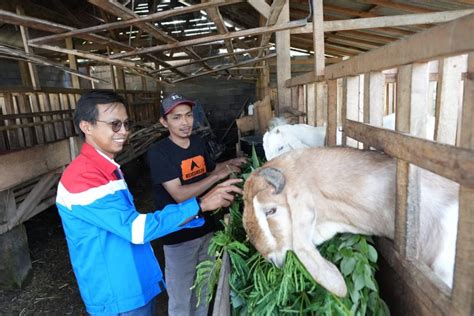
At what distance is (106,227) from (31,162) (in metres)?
1.97

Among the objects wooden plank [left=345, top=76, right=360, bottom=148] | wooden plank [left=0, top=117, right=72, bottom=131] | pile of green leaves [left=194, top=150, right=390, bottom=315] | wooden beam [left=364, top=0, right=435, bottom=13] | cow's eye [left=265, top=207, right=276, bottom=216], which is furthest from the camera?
wooden beam [left=364, top=0, right=435, bottom=13]

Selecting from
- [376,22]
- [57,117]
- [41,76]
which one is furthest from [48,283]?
[41,76]

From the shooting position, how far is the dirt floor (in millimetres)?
4133

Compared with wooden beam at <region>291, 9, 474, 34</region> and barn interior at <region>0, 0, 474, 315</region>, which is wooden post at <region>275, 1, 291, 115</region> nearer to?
barn interior at <region>0, 0, 474, 315</region>

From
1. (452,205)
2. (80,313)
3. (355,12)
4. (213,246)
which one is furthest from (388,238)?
(355,12)

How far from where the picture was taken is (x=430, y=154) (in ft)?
3.11

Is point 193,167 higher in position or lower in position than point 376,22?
lower

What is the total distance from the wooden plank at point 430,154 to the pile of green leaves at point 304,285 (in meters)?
0.46

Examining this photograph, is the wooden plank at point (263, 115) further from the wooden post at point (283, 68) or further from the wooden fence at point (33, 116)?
the wooden fence at point (33, 116)

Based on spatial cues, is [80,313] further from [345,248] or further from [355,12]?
[355,12]

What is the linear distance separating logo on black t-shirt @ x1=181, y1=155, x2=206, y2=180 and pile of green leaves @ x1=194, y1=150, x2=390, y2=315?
1.37m

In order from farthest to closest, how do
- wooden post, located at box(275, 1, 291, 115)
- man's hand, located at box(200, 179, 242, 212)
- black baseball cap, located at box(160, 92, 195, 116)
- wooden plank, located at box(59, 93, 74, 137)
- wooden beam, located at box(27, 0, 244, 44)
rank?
wooden plank, located at box(59, 93, 74, 137) < wooden post, located at box(275, 1, 291, 115) < black baseball cap, located at box(160, 92, 195, 116) < wooden beam, located at box(27, 0, 244, 44) < man's hand, located at box(200, 179, 242, 212)

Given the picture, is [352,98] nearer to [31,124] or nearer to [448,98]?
[448,98]

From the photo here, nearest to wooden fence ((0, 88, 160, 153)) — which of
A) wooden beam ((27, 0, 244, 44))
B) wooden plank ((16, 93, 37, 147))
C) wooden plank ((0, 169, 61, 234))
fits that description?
wooden plank ((16, 93, 37, 147))
